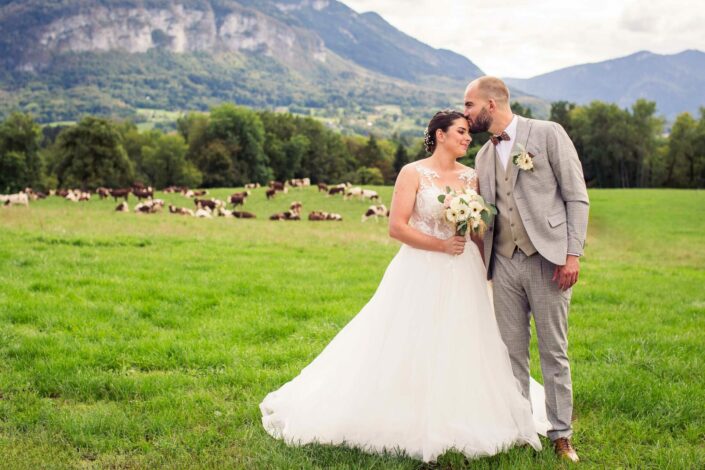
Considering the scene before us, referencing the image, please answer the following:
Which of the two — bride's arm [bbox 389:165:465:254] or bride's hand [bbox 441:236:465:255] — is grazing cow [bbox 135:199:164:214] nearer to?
bride's arm [bbox 389:165:465:254]

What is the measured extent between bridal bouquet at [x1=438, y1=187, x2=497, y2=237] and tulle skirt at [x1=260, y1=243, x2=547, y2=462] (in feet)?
1.62

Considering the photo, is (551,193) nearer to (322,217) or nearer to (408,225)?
(408,225)

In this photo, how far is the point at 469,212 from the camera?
5316 mm

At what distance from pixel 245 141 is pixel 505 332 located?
8726cm

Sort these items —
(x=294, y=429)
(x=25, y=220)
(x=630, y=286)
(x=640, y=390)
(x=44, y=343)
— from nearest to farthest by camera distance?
1. (x=294, y=429)
2. (x=640, y=390)
3. (x=44, y=343)
4. (x=630, y=286)
5. (x=25, y=220)

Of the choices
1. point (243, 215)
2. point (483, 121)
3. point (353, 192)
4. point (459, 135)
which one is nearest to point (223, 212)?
point (243, 215)

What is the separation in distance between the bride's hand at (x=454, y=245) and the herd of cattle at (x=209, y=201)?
1218 inches

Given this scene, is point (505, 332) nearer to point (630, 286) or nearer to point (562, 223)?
point (562, 223)

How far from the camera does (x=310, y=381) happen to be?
6203 millimetres

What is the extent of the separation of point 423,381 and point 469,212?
1.62 meters

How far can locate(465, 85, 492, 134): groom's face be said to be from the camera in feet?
18.2

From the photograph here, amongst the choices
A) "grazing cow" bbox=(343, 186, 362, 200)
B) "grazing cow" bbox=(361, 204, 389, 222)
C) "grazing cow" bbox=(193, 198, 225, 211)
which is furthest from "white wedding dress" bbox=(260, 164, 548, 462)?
"grazing cow" bbox=(343, 186, 362, 200)

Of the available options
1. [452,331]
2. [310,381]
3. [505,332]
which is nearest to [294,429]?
[310,381]

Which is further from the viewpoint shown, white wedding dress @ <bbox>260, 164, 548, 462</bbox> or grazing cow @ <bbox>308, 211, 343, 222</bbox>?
grazing cow @ <bbox>308, 211, 343, 222</bbox>
